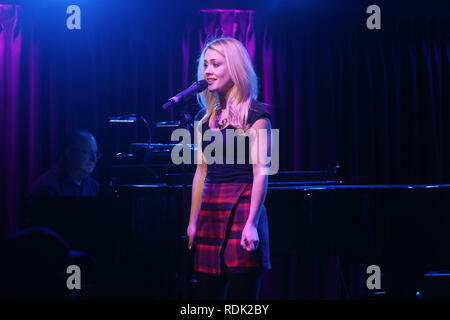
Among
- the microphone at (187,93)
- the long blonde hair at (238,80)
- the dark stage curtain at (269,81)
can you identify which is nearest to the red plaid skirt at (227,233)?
the long blonde hair at (238,80)

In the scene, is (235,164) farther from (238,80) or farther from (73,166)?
(73,166)

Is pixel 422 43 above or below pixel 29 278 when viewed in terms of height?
above

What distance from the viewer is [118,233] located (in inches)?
110

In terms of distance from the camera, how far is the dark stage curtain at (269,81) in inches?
163

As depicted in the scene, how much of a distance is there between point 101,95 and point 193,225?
260 centimetres

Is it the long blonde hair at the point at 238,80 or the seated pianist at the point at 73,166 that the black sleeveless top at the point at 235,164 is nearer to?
the long blonde hair at the point at 238,80

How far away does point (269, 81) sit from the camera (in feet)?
14.4

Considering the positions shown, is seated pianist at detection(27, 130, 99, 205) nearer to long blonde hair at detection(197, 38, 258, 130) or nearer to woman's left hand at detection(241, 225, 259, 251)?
long blonde hair at detection(197, 38, 258, 130)

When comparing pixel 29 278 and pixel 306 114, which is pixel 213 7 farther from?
pixel 29 278

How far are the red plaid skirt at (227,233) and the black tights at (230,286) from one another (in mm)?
28

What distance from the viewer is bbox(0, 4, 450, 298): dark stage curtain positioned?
4.15 metres

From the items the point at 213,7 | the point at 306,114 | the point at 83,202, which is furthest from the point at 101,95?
the point at 306,114

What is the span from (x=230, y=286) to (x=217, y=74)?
3.02ft

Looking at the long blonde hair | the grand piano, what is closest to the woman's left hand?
the long blonde hair
